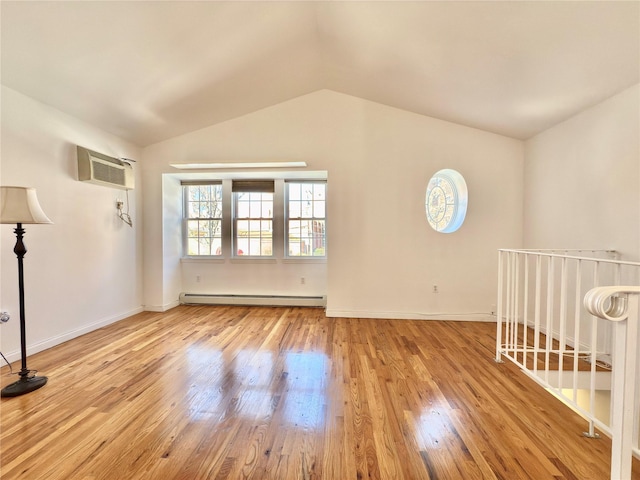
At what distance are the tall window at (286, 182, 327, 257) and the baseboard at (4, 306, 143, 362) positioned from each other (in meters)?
2.71

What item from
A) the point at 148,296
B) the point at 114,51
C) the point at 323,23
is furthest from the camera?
the point at 148,296

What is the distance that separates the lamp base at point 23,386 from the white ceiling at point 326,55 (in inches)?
102

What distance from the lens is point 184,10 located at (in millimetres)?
2111

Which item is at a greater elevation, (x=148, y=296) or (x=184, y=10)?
(x=184, y=10)

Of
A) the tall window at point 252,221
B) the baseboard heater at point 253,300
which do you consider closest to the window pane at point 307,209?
the tall window at point 252,221

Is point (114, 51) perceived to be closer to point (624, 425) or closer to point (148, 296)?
point (148, 296)

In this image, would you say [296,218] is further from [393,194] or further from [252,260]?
[393,194]

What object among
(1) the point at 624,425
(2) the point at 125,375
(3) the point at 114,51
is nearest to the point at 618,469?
(1) the point at 624,425

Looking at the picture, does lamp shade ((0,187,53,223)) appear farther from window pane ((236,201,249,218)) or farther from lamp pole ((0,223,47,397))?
window pane ((236,201,249,218))

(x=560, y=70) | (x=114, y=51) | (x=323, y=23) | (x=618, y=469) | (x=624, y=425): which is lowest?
(x=618, y=469)

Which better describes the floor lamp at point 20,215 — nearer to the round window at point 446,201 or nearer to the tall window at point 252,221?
the tall window at point 252,221

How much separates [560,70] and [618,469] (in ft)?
9.09

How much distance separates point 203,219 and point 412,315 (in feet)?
13.1

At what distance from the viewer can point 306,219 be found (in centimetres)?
471
